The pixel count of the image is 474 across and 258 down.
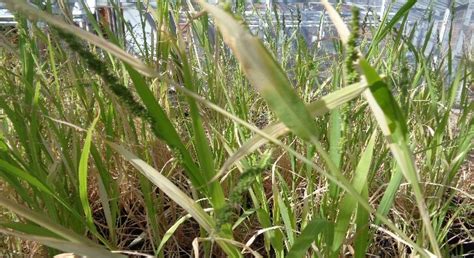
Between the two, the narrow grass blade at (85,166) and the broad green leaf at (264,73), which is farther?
the narrow grass blade at (85,166)

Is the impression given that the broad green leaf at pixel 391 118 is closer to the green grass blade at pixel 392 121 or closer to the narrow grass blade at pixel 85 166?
the green grass blade at pixel 392 121

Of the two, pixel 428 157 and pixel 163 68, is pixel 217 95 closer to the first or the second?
pixel 163 68

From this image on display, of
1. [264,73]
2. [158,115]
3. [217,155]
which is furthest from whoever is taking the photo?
[217,155]

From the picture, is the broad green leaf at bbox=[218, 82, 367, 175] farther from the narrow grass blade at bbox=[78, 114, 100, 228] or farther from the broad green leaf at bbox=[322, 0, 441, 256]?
the narrow grass blade at bbox=[78, 114, 100, 228]

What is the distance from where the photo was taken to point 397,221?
1.86 ft

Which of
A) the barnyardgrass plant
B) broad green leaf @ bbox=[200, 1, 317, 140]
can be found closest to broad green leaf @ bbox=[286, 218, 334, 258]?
the barnyardgrass plant

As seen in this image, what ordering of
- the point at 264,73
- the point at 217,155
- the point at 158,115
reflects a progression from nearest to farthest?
the point at 264,73, the point at 158,115, the point at 217,155

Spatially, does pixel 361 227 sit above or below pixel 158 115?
below

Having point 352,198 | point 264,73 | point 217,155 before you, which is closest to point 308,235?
point 352,198

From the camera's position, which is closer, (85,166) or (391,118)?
(391,118)

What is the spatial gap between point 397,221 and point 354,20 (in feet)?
1.40

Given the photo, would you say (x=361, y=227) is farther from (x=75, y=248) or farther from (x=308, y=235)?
(x=75, y=248)

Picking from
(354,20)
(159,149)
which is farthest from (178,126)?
(354,20)

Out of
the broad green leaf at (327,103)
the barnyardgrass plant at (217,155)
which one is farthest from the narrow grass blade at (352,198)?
the broad green leaf at (327,103)
